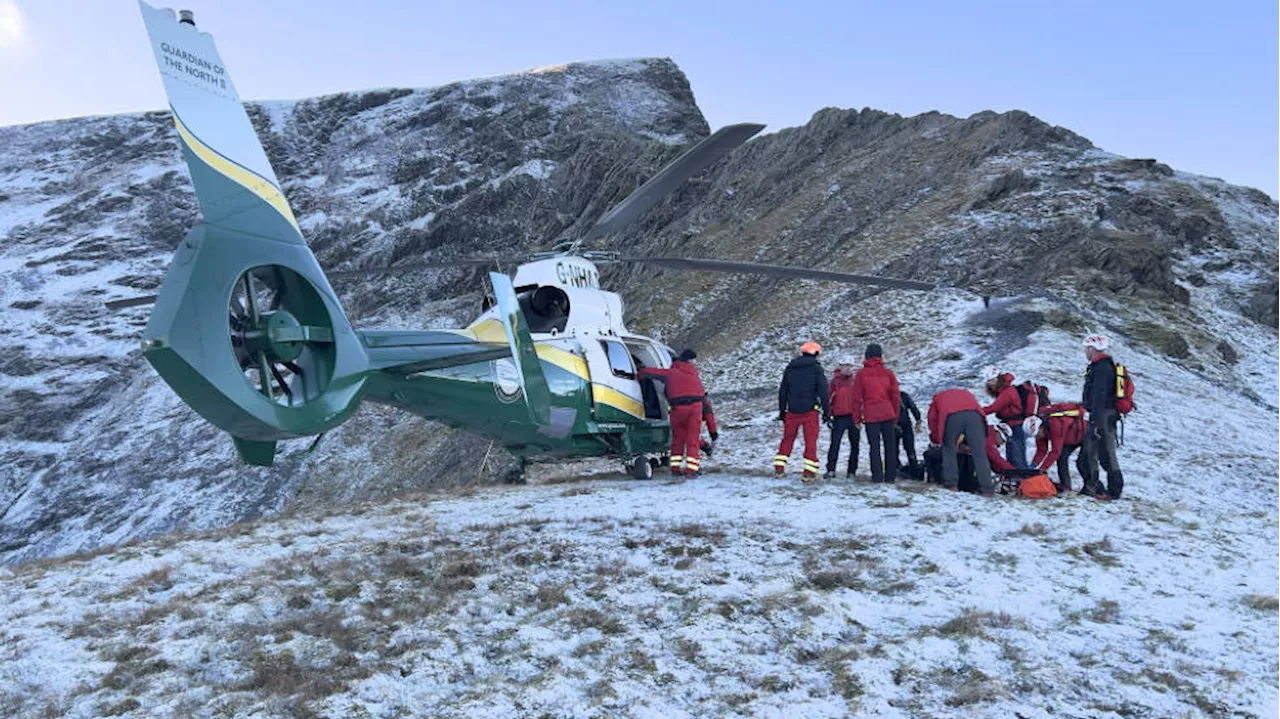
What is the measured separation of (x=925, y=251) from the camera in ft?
91.8

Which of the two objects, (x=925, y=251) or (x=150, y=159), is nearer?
(x=925, y=251)

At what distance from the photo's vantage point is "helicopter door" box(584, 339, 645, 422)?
12.1 meters

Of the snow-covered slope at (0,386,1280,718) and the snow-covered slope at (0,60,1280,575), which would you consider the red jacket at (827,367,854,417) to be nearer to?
the snow-covered slope at (0,386,1280,718)

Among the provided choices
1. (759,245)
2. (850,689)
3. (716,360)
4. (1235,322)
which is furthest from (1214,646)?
(759,245)

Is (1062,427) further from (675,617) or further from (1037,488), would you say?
(675,617)

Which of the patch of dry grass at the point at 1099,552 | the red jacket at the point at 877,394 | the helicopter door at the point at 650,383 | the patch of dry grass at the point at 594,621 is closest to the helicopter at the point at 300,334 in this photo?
the helicopter door at the point at 650,383

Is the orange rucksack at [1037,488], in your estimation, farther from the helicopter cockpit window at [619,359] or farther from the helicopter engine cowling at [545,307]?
the helicopter engine cowling at [545,307]

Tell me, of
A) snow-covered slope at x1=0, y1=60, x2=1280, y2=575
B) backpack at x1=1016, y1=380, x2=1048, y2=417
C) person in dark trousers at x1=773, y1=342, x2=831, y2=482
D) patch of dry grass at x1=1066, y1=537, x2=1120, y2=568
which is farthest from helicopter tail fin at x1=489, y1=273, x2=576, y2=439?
snow-covered slope at x1=0, y1=60, x2=1280, y2=575

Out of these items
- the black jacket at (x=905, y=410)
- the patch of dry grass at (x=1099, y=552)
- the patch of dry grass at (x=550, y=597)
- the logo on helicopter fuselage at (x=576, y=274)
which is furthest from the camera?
the logo on helicopter fuselage at (x=576, y=274)

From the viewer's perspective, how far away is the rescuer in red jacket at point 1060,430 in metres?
10.4

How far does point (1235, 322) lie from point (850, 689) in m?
24.4

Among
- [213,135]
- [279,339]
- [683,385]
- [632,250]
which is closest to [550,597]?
[279,339]

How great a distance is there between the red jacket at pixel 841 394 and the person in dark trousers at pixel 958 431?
118 cm

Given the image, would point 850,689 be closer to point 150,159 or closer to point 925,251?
point 925,251
